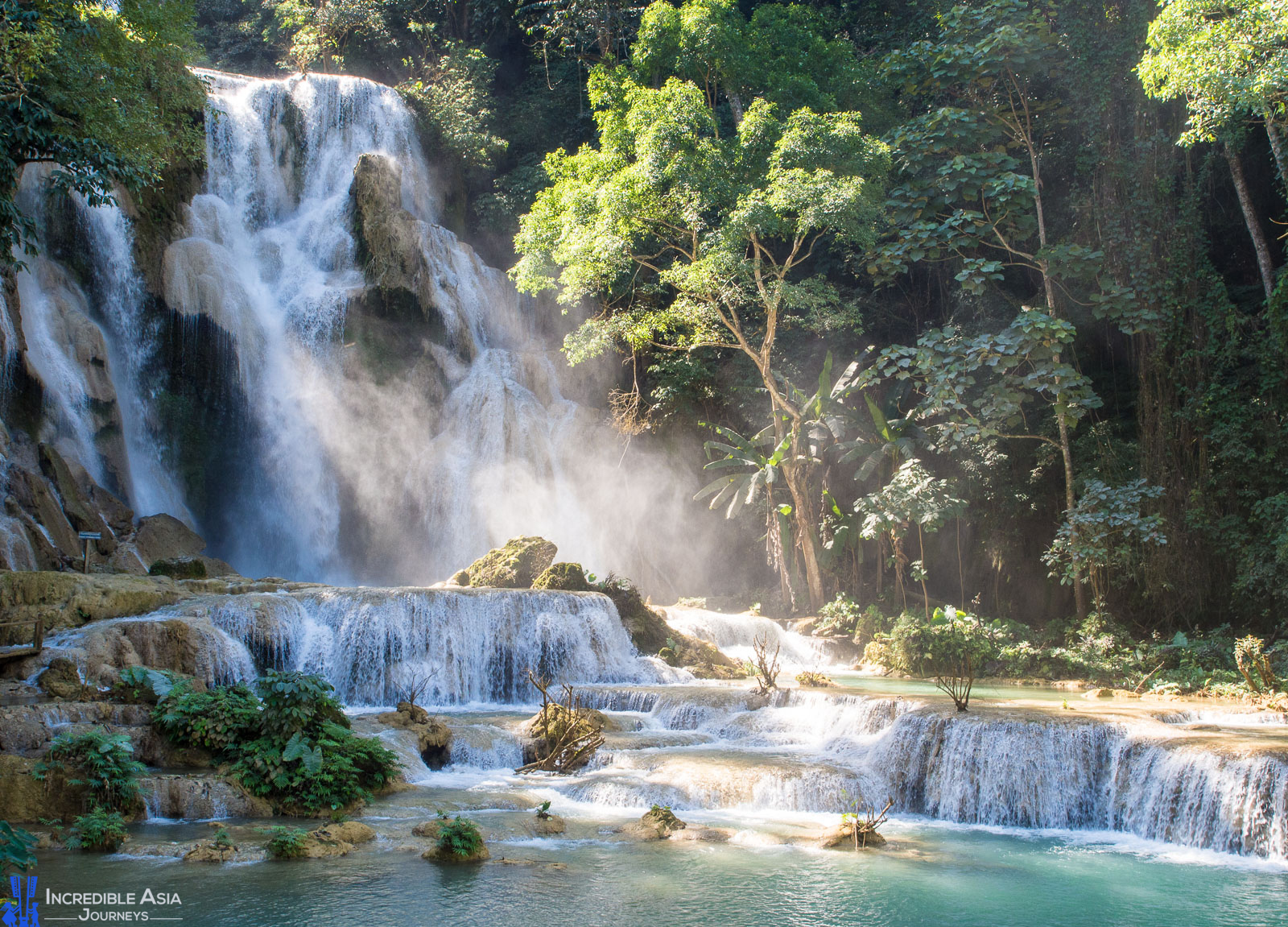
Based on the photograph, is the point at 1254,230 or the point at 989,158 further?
the point at 989,158

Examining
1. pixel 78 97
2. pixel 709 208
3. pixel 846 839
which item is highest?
pixel 709 208

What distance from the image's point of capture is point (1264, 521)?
47.9ft

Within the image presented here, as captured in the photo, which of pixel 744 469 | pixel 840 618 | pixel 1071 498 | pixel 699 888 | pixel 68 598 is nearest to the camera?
pixel 699 888

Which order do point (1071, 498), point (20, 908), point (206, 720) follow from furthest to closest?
1. point (1071, 498)
2. point (206, 720)
3. point (20, 908)

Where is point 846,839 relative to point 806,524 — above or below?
below

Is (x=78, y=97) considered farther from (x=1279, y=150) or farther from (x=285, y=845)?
(x=1279, y=150)

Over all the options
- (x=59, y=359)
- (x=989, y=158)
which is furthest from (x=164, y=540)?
(x=989, y=158)

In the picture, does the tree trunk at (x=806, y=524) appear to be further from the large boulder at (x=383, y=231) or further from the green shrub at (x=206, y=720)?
the green shrub at (x=206, y=720)

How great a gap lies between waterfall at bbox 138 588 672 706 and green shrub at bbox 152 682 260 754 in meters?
2.70

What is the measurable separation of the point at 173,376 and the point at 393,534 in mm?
6197

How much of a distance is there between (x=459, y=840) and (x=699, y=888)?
6.41 ft

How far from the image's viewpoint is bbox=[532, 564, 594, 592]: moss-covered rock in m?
17.0

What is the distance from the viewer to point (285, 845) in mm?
7203

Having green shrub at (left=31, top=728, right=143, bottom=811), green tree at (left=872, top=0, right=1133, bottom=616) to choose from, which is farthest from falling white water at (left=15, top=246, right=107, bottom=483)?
green tree at (left=872, top=0, right=1133, bottom=616)
